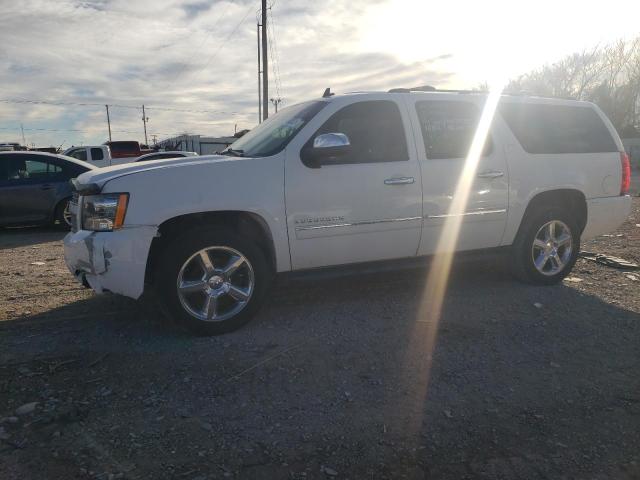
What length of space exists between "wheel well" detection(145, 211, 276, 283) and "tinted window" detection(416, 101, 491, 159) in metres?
1.66

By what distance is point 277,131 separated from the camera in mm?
4680

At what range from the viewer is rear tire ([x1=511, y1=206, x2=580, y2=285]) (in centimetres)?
536

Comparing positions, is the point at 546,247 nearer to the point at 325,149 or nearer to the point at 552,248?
the point at 552,248

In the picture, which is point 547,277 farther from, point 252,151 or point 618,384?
point 252,151

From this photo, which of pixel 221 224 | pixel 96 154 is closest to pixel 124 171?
pixel 221 224

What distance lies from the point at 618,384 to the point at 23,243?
872 cm

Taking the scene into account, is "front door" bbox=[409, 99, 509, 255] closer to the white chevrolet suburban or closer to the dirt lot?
the white chevrolet suburban

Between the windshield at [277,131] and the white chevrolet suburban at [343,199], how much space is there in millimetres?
20

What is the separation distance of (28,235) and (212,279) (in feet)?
23.6

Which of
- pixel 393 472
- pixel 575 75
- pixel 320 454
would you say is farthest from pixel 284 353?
pixel 575 75

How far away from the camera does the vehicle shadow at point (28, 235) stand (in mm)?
8750

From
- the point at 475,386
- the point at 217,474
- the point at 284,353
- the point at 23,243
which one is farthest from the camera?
the point at 23,243

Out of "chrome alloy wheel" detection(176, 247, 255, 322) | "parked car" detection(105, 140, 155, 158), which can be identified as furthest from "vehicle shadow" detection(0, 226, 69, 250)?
"parked car" detection(105, 140, 155, 158)

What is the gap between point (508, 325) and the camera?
436 centimetres
